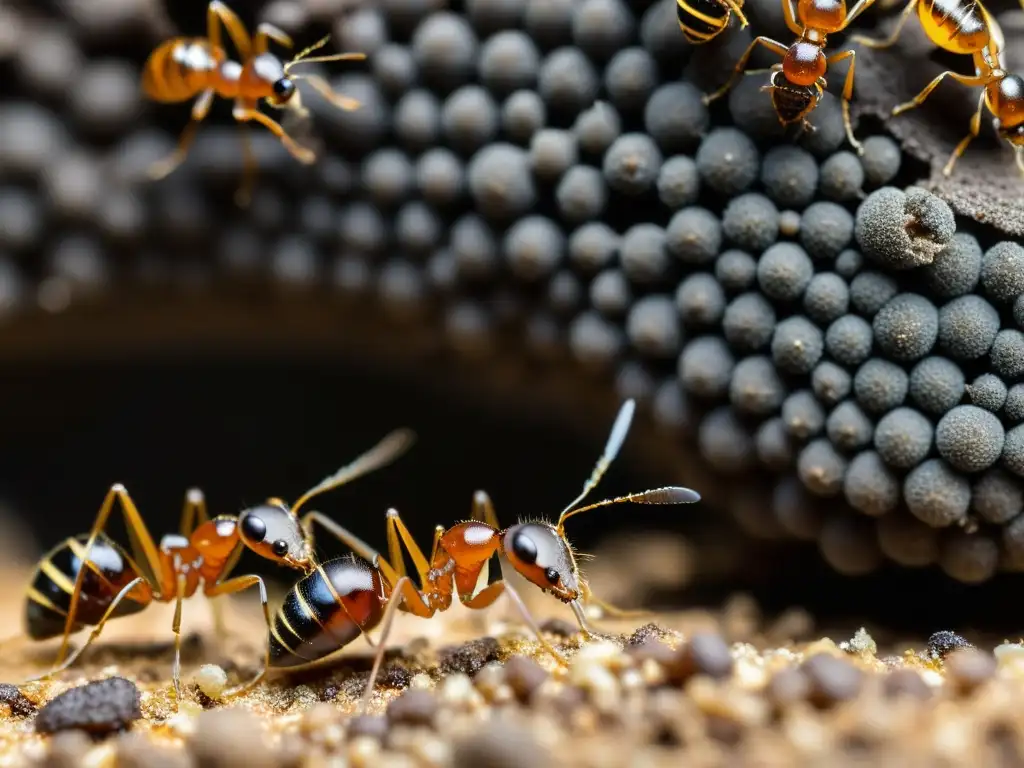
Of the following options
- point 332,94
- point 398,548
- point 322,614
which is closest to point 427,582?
point 398,548

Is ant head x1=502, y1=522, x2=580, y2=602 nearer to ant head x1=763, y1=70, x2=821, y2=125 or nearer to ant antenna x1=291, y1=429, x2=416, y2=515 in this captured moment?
ant antenna x1=291, y1=429, x2=416, y2=515

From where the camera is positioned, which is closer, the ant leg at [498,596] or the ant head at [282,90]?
the ant leg at [498,596]

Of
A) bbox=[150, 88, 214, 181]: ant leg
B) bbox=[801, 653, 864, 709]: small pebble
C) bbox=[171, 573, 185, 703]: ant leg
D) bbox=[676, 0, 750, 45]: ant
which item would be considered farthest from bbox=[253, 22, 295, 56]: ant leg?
bbox=[801, 653, 864, 709]: small pebble

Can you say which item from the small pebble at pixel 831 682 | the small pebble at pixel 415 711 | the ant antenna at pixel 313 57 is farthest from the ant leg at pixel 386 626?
the ant antenna at pixel 313 57

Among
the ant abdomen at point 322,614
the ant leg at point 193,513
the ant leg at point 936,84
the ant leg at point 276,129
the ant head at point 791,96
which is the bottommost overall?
the ant leg at point 193,513

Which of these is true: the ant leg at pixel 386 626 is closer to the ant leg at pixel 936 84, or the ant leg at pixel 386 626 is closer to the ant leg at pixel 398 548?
the ant leg at pixel 398 548

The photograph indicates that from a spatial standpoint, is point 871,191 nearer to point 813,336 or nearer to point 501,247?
point 813,336

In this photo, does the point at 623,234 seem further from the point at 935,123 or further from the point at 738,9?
the point at 935,123
